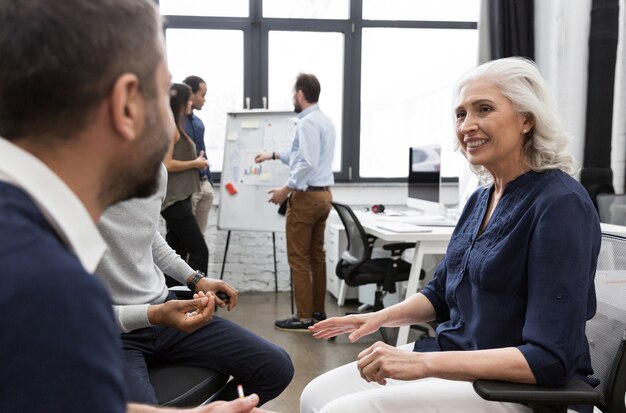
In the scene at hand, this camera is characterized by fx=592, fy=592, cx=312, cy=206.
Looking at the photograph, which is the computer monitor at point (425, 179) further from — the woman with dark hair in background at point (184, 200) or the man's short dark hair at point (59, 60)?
the man's short dark hair at point (59, 60)

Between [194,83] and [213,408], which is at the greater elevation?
[194,83]

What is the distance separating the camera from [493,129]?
1437mm

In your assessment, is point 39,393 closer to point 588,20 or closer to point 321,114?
point 321,114

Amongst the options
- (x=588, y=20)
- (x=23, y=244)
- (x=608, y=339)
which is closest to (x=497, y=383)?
(x=608, y=339)

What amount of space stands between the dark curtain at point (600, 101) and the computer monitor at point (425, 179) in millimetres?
1030

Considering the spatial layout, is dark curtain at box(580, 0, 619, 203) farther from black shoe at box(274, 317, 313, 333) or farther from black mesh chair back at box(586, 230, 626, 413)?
black mesh chair back at box(586, 230, 626, 413)

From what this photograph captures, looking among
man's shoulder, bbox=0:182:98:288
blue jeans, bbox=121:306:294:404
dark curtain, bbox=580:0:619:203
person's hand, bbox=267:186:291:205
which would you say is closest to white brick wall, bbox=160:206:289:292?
person's hand, bbox=267:186:291:205

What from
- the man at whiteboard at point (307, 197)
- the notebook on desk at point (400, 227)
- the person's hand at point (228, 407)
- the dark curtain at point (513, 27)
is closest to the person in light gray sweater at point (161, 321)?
the person's hand at point (228, 407)

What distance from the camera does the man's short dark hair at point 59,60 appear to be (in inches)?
23.8

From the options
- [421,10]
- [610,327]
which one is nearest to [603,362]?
[610,327]

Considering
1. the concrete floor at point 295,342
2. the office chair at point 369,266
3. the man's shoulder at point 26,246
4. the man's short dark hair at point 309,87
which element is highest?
the man's short dark hair at point 309,87

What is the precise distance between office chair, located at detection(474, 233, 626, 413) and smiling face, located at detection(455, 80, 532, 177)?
0.30 metres

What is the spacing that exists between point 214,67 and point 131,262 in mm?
3745

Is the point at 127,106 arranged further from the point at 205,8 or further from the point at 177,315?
the point at 205,8
